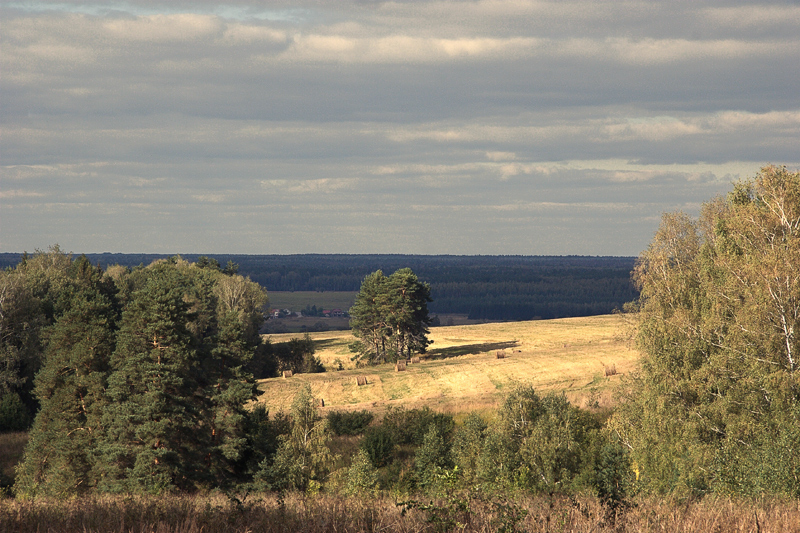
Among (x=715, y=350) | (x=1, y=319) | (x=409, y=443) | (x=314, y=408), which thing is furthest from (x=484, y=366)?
(x=1, y=319)

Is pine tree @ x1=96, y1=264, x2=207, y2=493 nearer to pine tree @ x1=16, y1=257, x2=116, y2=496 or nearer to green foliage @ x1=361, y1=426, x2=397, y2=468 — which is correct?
pine tree @ x1=16, y1=257, x2=116, y2=496

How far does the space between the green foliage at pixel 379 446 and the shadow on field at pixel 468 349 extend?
1687 inches

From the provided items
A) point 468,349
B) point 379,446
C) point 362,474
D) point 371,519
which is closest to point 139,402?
point 362,474

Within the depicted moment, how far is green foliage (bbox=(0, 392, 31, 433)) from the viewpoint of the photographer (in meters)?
68.5

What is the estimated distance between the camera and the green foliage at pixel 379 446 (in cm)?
5391

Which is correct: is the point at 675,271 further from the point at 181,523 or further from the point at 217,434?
the point at 181,523

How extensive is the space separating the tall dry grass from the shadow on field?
8795 centimetres

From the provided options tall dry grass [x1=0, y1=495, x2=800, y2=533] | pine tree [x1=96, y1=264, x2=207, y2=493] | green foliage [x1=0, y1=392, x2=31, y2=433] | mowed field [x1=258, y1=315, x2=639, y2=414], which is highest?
tall dry grass [x1=0, y1=495, x2=800, y2=533]

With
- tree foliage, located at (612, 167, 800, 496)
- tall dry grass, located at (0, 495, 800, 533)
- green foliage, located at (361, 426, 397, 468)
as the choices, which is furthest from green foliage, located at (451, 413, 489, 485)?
tall dry grass, located at (0, 495, 800, 533)

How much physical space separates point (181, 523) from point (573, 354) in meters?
78.5

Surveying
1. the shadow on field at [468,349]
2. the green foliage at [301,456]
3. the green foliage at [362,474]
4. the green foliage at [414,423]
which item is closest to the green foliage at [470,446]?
the green foliage at [362,474]

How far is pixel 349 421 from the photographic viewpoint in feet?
211

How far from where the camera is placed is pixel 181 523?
10.2m

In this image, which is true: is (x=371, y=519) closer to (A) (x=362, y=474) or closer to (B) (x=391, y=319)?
(A) (x=362, y=474)
